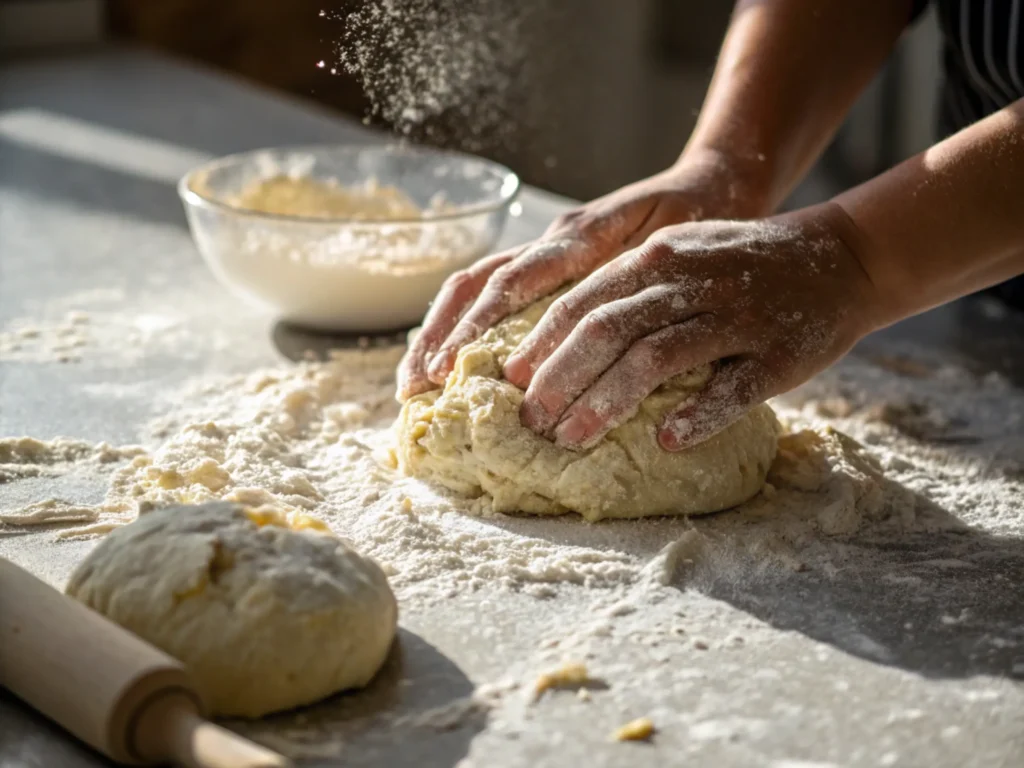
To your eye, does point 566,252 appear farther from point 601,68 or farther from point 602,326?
point 601,68

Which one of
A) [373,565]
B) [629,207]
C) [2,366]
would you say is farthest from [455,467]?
[2,366]

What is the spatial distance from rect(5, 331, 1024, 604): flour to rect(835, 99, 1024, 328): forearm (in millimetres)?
239

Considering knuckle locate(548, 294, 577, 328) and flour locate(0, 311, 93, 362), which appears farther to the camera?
flour locate(0, 311, 93, 362)

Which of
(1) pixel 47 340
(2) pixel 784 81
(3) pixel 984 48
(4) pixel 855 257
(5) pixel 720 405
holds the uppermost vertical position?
(3) pixel 984 48

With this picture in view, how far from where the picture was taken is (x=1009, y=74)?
1822 mm

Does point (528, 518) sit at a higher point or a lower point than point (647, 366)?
lower

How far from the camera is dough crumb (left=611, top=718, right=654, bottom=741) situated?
1.01 m

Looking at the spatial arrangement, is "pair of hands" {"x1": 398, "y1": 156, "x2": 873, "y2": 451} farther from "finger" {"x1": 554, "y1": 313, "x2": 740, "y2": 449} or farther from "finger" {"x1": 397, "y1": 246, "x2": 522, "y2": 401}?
"finger" {"x1": 397, "y1": 246, "x2": 522, "y2": 401}

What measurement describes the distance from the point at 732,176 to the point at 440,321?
1.67 feet

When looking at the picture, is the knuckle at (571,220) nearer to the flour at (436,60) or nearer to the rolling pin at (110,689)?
the flour at (436,60)

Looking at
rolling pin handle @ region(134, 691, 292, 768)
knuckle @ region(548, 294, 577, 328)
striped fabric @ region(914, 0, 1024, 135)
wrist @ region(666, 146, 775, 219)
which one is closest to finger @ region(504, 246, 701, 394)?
knuckle @ region(548, 294, 577, 328)

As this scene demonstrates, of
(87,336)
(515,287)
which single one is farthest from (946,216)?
(87,336)

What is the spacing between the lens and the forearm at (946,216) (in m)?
1.40

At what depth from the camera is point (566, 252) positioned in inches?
62.9
